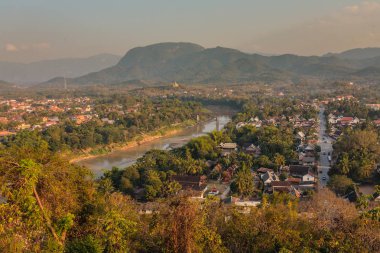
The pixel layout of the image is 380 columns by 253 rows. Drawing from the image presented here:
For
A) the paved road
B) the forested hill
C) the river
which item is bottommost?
the river

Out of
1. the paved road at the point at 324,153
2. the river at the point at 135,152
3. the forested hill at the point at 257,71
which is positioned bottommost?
the river at the point at 135,152

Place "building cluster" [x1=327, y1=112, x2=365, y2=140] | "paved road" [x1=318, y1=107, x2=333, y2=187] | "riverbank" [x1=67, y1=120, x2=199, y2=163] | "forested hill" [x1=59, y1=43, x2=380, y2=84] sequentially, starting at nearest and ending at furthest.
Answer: "paved road" [x1=318, y1=107, x2=333, y2=187] → "riverbank" [x1=67, y1=120, x2=199, y2=163] → "building cluster" [x1=327, y1=112, x2=365, y2=140] → "forested hill" [x1=59, y1=43, x2=380, y2=84]

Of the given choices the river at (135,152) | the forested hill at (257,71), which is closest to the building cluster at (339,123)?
the river at (135,152)

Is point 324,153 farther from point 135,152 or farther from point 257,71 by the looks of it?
point 257,71

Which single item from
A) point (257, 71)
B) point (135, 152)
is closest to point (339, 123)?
point (135, 152)

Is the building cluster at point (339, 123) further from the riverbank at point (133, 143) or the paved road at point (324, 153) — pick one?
the riverbank at point (133, 143)

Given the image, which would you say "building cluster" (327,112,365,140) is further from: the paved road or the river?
the river

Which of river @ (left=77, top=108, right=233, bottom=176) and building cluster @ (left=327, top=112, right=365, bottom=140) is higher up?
building cluster @ (left=327, top=112, right=365, bottom=140)

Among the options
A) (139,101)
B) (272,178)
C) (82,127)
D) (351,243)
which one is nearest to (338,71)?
(139,101)

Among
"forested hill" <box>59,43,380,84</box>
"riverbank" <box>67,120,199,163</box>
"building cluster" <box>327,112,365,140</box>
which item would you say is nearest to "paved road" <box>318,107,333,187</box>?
"building cluster" <box>327,112,365,140</box>
